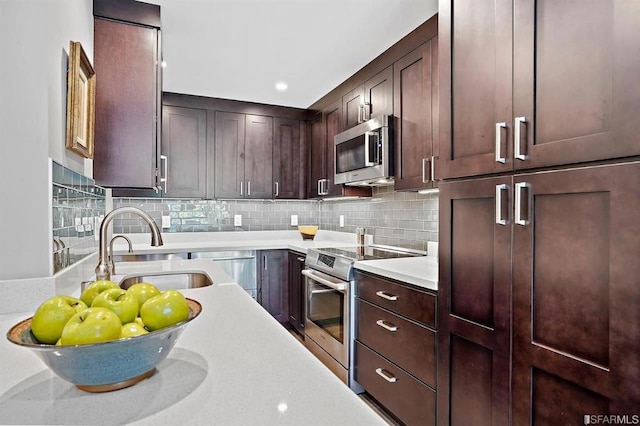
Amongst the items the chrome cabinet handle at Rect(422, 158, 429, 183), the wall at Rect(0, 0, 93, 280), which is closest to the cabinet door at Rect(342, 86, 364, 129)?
the chrome cabinet handle at Rect(422, 158, 429, 183)

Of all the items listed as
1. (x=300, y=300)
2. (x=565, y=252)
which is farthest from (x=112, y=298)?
(x=300, y=300)

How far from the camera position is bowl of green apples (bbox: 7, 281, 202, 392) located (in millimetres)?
538

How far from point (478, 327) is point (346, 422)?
1.02 metres

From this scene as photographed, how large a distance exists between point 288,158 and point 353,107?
1161 millimetres

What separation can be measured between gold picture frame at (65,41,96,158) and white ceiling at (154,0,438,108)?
76 cm

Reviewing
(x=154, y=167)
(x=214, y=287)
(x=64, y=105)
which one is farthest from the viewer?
(x=154, y=167)

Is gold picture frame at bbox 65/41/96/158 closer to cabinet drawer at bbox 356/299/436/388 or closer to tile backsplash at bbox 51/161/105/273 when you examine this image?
tile backsplash at bbox 51/161/105/273

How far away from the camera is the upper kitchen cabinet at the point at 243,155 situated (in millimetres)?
3695

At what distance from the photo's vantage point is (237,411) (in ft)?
1.83

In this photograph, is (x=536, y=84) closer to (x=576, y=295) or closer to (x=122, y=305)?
(x=576, y=295)

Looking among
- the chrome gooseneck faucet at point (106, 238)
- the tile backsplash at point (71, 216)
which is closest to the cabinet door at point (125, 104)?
the tile backsplash at point (71, 216)

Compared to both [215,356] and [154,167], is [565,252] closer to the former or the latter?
[215,356]

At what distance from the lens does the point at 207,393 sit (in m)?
0.61

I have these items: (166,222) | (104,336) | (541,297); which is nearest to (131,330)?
(104,336)
